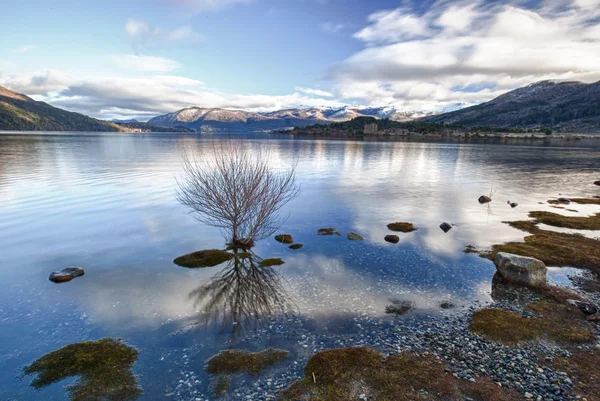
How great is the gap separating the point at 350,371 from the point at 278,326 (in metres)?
4.53

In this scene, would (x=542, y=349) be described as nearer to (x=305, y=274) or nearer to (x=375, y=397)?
(x=375, y=397)

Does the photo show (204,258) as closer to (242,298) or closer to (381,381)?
(242,298)

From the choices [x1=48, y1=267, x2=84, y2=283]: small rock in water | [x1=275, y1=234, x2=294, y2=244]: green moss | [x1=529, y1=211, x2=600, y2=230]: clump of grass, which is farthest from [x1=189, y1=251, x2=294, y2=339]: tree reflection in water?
[x1=529, y1=211, x2=600, y2=230]: clump of grass

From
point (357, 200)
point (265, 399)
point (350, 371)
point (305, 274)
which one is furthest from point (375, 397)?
point (357, 200)

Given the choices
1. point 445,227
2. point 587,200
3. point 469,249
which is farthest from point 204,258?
point 587,200

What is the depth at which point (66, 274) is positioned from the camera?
66.5 feet

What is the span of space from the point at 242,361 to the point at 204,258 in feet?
40.2

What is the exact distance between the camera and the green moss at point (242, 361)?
40.4ft

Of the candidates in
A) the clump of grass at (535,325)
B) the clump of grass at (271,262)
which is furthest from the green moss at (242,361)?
the clump of grass at (271,262)

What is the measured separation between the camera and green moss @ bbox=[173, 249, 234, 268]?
2305cm

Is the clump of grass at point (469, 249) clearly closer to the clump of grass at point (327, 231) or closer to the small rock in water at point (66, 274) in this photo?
the clump of grass at point (327, 231)

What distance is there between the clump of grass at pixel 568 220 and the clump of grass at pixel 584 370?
2525 cm

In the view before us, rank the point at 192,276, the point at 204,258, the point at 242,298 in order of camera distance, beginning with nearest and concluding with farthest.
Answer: the point at 242,298
the point at 192,276
the point at 204,258

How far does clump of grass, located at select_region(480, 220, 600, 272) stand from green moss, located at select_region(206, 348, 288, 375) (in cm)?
1933
